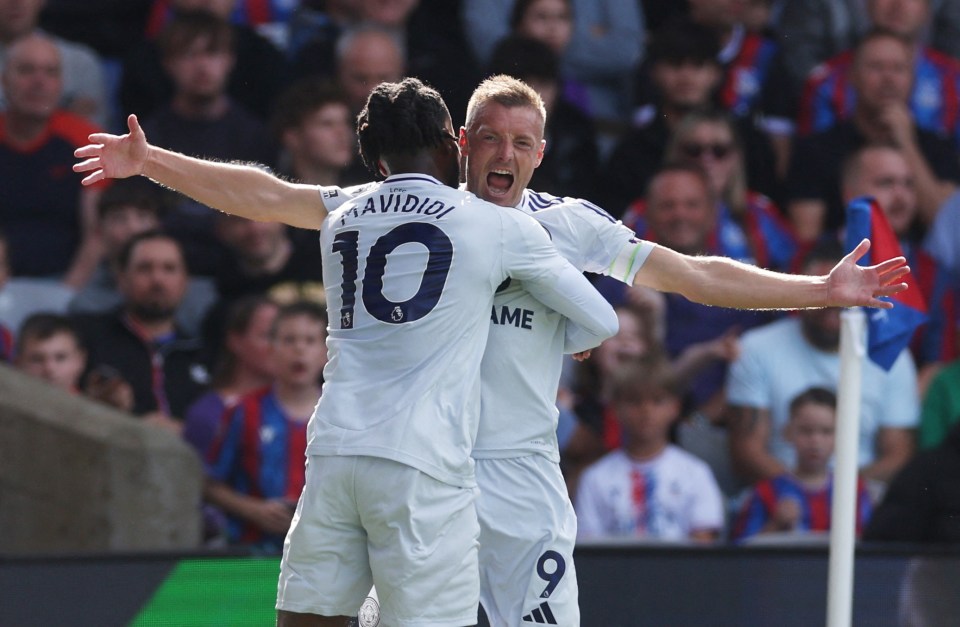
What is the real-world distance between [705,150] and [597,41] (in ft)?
4.07

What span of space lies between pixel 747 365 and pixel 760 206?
4.25ft

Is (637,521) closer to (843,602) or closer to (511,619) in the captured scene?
(843,602)

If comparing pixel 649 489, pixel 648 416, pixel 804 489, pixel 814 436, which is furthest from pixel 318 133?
pixel 804 489

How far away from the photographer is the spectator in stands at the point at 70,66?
30.5 ft

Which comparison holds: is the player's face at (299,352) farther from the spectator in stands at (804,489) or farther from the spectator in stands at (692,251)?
the spectator in stands at (804,489)

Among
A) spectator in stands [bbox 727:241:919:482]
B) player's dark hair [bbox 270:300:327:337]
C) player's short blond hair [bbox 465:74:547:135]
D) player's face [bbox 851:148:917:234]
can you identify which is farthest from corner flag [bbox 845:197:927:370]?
player's face [bbox 851:148:917:234]

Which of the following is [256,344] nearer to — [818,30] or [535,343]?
[535,343]

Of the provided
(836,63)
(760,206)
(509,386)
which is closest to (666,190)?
(760,206)

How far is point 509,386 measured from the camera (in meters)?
4.71

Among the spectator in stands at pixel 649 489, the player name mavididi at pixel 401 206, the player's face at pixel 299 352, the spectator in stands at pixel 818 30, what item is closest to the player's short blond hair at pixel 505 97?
the player name mavididi at pixel 401 206

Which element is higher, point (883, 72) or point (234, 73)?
point (883, 72)

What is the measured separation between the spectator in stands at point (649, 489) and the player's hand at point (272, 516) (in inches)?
55.2

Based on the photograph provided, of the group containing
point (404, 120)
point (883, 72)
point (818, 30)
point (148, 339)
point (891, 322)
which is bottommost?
point (148, 339)

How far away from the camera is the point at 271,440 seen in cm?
777
